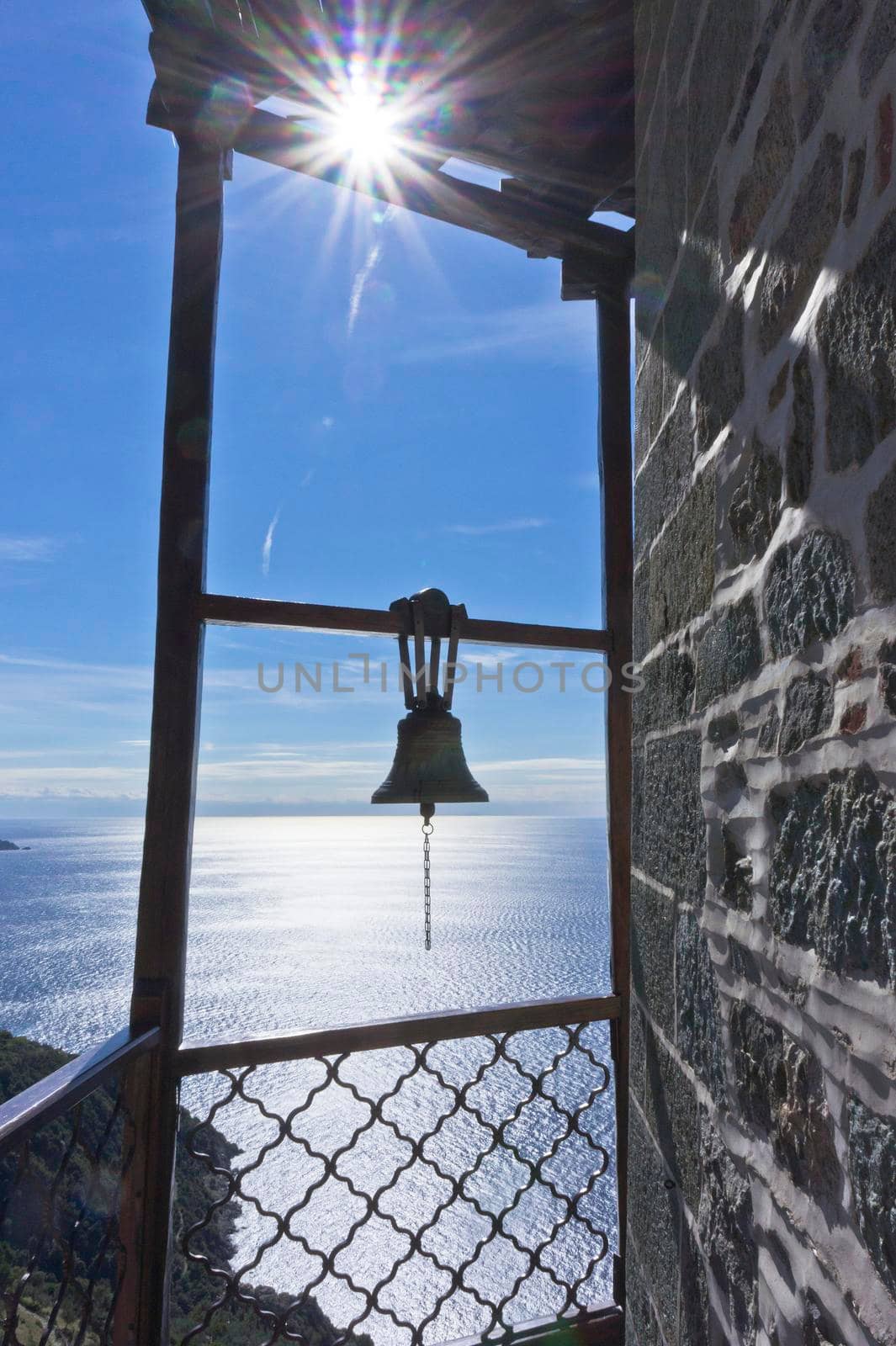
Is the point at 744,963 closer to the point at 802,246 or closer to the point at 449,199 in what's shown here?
the point at 802,246

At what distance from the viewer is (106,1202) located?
5.16 ft

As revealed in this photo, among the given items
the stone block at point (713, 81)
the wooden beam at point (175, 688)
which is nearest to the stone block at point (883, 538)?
the stone block at point (713, 81)

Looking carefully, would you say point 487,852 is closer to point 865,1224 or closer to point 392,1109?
point 392,1109

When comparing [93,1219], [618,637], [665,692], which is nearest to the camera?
[665,692]

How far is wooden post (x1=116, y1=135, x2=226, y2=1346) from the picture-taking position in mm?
1606

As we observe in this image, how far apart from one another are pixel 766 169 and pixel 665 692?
0.66 meters

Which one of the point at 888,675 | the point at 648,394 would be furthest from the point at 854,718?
the point at 648,394

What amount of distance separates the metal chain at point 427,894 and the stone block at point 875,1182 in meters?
1.39

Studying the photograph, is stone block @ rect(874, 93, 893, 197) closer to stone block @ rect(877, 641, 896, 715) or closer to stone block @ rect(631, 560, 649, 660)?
stone block @ rect(877, 641, 896, 715)

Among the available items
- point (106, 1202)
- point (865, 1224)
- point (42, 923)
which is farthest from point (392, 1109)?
point (42, 923)

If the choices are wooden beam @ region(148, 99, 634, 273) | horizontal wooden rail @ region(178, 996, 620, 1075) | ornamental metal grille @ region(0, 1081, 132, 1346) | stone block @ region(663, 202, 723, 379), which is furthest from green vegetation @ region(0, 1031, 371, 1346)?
wooden beam @ region(148, 99, 634, 273)

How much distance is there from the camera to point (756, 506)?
751 millimetres

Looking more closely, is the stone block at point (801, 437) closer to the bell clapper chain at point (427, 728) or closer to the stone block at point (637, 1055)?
the stone block at point (637, 1055)

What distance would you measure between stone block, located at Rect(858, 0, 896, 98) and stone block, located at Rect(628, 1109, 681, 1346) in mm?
1214
